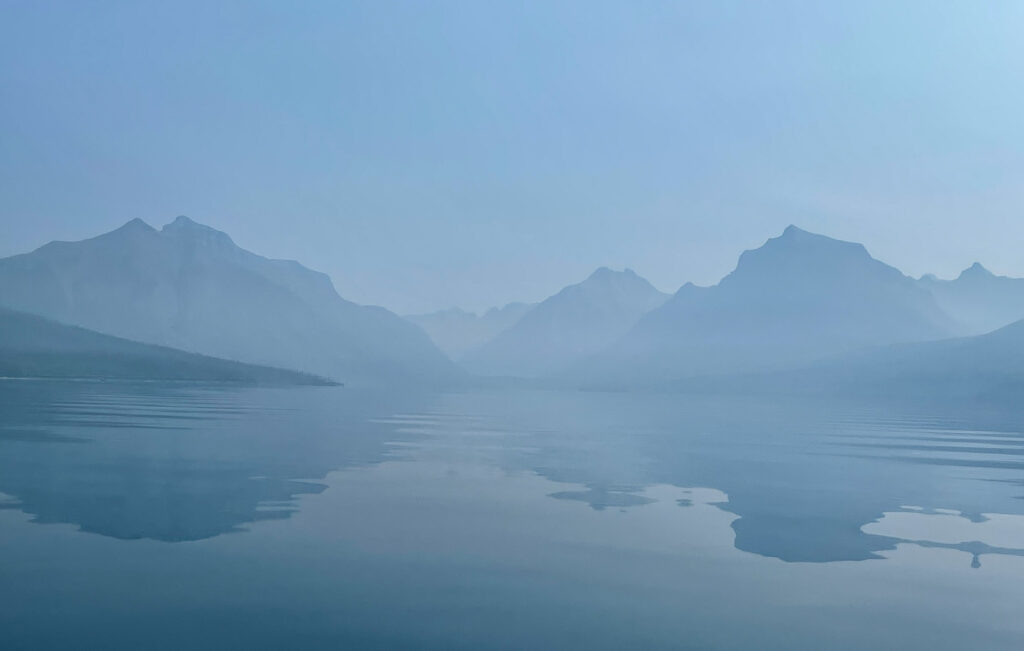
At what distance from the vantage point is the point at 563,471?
33562mm

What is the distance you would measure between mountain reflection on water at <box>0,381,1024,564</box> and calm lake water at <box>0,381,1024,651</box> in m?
0.16

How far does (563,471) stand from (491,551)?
14846 millimetres

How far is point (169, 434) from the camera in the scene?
43656mm

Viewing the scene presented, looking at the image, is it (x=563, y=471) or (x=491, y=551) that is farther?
(x=563, y=471)

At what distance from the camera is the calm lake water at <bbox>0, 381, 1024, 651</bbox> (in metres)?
13.6

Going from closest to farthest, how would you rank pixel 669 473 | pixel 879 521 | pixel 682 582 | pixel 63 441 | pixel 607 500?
pixel 682 582, pixel 879 521, pixel 607 500, pixel 669 473, pixel 63 441

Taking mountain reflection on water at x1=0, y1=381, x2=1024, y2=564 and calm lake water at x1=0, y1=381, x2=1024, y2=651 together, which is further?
mountain reflection on water at x1=0, y1=381, x2=1024, y2=564

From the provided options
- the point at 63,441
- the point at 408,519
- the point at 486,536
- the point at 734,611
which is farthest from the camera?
the point at 63,441

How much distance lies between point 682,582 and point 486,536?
519 cm

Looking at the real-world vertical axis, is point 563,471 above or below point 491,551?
above

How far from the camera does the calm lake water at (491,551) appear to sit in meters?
13.6

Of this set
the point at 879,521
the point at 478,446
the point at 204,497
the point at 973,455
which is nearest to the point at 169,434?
the point at 478,446

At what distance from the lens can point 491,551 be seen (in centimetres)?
1891

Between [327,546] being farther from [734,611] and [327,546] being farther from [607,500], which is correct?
[607,500]
